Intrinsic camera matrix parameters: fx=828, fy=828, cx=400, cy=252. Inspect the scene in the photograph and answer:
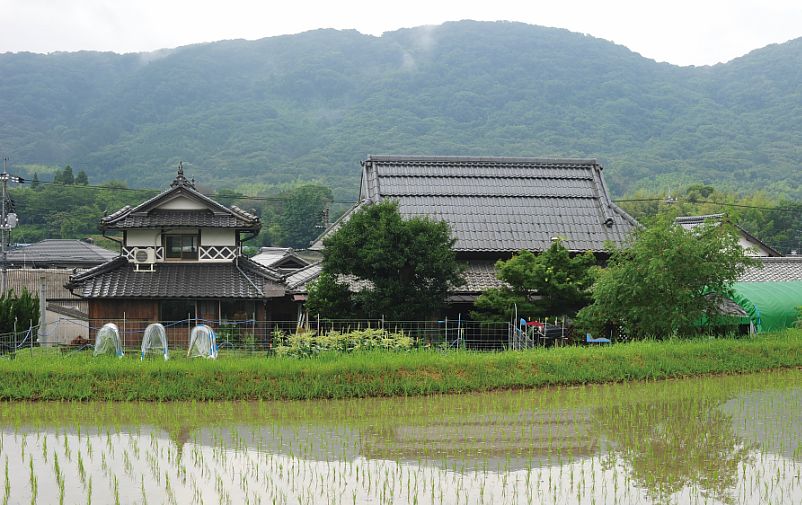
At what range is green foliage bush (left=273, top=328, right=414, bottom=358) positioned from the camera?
15.3m

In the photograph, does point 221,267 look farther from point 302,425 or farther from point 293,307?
point 302,425

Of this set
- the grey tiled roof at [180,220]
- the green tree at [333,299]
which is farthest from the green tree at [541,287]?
the grey tiled roof at [180,220]

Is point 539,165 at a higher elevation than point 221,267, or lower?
higher

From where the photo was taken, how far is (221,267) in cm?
2192

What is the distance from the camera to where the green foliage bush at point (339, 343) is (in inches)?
603

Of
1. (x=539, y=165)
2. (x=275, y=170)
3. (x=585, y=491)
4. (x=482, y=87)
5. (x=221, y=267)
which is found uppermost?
(x=482, y=87)

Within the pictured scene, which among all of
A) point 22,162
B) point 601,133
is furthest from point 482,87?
point 22,162

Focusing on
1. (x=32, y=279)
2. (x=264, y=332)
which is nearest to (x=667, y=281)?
(x=264, y=332)

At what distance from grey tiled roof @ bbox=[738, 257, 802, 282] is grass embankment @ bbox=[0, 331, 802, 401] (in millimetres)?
9002

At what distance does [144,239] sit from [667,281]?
43.2 feet

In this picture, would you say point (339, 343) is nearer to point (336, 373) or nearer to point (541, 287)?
point (336, 373)

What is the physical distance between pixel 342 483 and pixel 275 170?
8358cm

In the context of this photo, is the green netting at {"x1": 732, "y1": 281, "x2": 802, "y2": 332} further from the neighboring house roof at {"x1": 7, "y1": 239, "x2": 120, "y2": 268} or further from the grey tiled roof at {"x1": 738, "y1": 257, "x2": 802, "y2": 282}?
the neighboring house roof at {"x1": 7, "y1": 239, "x2": 120, "y2": 268}

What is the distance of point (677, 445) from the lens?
981cm
